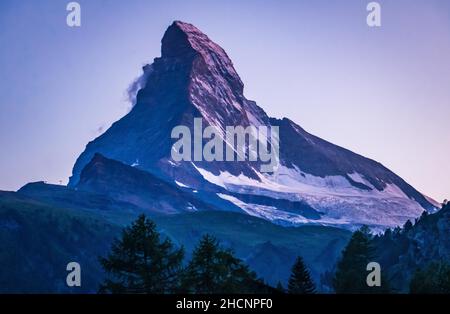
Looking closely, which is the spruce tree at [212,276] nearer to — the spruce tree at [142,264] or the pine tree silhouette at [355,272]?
the spruce tree at [142,264]

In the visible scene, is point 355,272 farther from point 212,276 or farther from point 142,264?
point 212,276

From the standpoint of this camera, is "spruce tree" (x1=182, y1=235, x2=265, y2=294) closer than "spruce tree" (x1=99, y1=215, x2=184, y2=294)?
Yes

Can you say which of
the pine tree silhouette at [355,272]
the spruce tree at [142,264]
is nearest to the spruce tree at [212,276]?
the spruce tree at [142,264]

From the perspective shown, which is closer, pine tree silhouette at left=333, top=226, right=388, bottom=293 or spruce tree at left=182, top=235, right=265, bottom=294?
spruce tree at left=182, top=235, right=265, bottom=294

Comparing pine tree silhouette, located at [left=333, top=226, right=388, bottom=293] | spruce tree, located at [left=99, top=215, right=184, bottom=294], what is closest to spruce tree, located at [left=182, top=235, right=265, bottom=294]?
spruce tree, located at [left=99, top=215, right=184, bottom=294]

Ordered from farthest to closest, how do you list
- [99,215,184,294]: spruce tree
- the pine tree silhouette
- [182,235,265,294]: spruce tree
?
the pine tree silhouette
[99,215,184,294]: spruce tree
[182,235,265,294]: spruce tree

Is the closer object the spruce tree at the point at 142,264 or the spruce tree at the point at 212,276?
the spruce tree at the point at 212,276

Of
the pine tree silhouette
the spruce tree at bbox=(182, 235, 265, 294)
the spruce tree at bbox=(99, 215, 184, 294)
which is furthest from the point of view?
the pine tree silhouette

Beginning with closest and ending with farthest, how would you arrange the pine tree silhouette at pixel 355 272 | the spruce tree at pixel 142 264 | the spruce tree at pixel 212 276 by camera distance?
the spruce tree at pixel 212 276 < the spruce tree at pixel 142 264 < the pine tree silhouette at pixel 355 272

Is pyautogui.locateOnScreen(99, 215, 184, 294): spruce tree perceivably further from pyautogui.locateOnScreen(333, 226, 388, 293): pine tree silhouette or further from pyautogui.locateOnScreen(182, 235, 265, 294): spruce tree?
pyautogui.locateOnScreen(333, 226, 388, 293): pine tree silhouette

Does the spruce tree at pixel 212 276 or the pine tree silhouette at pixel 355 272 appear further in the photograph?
the pine tree silhouette at pixel 355 272

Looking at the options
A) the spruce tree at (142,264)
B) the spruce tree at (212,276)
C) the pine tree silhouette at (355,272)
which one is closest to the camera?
the spruce tree at (212,276)
